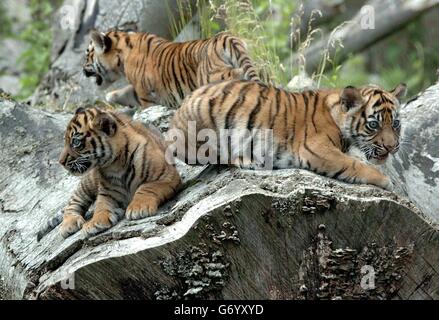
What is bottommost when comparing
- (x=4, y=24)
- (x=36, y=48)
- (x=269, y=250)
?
(x=269, y=250)

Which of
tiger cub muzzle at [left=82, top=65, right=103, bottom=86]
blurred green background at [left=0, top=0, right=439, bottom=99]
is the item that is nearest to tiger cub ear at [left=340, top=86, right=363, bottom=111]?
blurred green background at [left=0, top=0, right=439, bottom=99]

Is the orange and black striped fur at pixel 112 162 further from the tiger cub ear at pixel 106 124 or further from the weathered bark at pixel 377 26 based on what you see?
the weathered bark at pixel 377 26

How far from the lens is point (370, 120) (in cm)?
576

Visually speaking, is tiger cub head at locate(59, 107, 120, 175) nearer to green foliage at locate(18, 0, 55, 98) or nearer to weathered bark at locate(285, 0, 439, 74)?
green foliage at locate(18, 0, 55, 98)

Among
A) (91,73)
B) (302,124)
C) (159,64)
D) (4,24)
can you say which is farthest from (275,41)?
(4,24)

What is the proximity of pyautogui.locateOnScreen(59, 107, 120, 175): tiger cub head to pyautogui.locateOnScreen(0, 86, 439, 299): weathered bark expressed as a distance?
32.2 inches

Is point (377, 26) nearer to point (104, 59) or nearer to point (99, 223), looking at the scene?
point (104, 59)

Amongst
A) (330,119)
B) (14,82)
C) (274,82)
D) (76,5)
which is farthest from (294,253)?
(14,82)

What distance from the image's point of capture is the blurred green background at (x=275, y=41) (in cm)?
867

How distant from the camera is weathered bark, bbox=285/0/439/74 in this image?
1125cm

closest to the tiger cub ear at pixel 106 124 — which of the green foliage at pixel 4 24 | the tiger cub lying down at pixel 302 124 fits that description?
the tiger cub lying down at pixel 302 124

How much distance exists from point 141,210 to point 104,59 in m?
3.79
